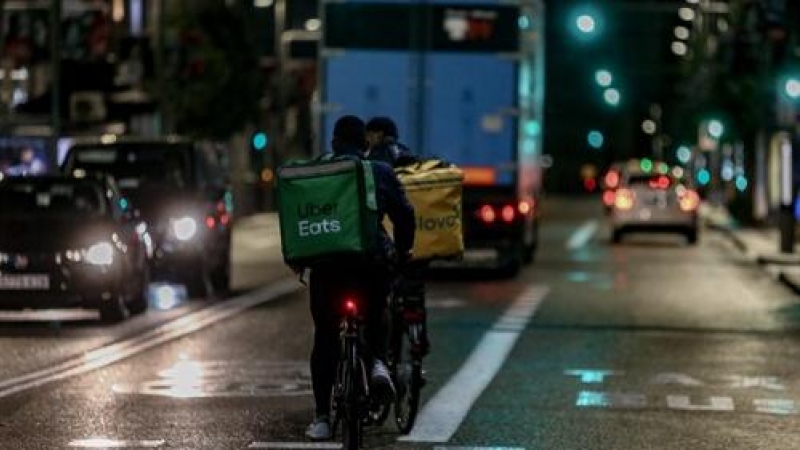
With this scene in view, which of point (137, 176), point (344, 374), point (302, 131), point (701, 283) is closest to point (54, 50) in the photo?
point (137, 176)

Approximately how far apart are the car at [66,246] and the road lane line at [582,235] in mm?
21795

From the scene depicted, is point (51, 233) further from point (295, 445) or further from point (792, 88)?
point (792, 88)

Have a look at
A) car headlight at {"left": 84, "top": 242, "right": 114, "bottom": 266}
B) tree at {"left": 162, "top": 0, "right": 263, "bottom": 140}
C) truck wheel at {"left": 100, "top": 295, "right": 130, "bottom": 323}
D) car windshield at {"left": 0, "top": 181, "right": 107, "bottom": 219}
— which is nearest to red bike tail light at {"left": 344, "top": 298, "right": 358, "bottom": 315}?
car headlight at {"left": 84, "top": 242, "right": 114, "bottom": 266}

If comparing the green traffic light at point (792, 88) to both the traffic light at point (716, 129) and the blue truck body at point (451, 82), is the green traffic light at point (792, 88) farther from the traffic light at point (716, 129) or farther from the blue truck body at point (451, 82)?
the traffic light at point (716, 129)

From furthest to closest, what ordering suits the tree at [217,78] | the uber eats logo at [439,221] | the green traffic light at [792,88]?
the tree at [217,78] < the green traffic light at [792,88] < the uber eats logo at [439,221]

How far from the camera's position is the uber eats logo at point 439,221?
12.7 metres

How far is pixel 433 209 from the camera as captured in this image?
41.8 ft

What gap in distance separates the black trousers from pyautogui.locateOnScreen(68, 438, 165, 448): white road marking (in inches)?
42.3

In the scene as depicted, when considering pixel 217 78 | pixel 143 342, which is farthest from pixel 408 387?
pixel 217 78

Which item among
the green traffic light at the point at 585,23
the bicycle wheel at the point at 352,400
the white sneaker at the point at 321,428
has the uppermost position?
the green traffic light at the point at 585,23

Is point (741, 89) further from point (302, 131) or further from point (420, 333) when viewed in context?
point (420, 333)

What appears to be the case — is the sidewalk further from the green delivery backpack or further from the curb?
the green delivery backpack

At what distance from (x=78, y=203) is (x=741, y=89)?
38.8m

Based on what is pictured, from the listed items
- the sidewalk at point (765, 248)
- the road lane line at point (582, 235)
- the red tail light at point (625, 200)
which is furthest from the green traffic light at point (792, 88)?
the red tail light at point (625, 200)
